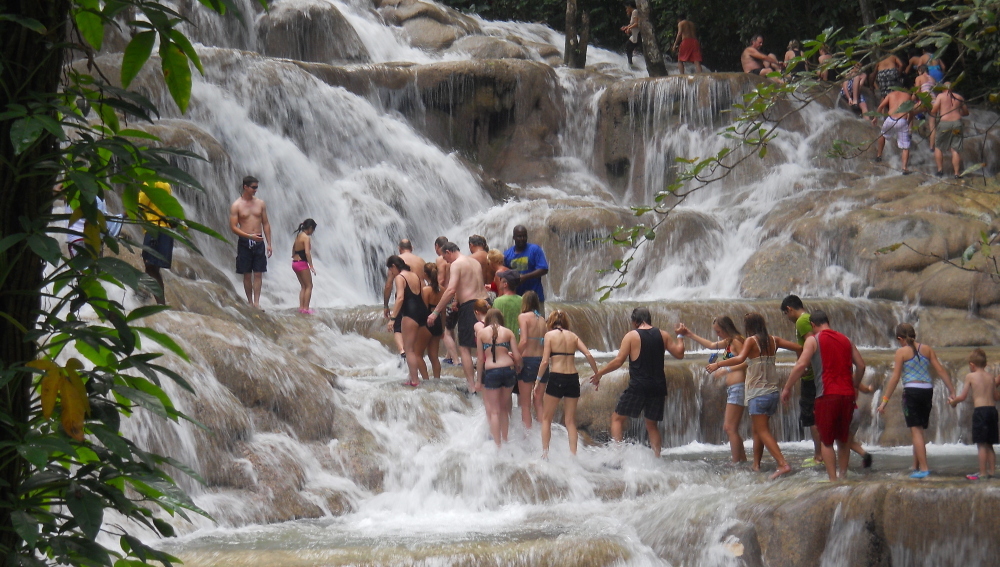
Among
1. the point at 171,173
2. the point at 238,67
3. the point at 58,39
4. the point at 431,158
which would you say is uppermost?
the point at 238,67

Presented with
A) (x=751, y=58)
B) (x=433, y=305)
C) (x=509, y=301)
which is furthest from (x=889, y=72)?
(x=509, y=301)

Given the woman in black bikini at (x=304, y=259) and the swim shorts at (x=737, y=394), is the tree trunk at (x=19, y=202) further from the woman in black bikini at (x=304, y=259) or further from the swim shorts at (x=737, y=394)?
the woman in black bikini at (x=304, y=259)

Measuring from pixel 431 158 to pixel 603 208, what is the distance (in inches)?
178

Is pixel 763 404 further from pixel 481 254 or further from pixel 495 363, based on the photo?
pixel 481 254

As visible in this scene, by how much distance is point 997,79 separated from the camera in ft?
78.5

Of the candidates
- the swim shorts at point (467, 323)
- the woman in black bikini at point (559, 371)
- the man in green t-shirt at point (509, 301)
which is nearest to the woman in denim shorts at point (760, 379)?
the woman in black bikini at point (559, 371)

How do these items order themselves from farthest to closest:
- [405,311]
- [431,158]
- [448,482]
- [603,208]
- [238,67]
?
[431,158] < [238,67] < [603,208] < [405,311] < [448,482]

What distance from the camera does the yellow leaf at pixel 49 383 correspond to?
1.80 m

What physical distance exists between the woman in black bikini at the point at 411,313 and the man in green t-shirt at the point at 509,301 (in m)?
0.96

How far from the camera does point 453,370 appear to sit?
1209 centimetres

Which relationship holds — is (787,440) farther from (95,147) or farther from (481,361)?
(95,147)

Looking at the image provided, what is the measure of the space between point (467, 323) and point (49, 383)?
9261mm

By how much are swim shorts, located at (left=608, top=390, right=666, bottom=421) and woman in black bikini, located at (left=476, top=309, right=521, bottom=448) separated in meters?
0.42

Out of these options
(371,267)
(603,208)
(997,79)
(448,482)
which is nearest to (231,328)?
(448,482)
